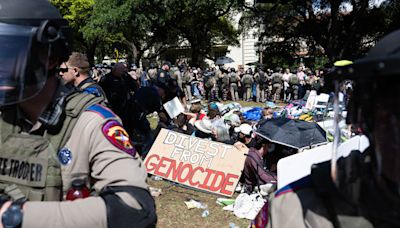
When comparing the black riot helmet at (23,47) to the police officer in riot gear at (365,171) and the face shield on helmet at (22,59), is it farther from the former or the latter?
the police officer in riot gear at (365,171)

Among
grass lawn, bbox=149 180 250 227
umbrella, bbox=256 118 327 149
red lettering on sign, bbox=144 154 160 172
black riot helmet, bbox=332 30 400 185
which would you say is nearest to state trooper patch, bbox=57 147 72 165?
black riot helmet, bbox=332 30 400 185

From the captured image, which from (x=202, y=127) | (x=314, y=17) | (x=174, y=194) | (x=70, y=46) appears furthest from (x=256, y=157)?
(x=314, y=17)

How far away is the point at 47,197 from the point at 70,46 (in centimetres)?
54

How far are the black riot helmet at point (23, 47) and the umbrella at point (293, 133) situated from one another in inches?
166

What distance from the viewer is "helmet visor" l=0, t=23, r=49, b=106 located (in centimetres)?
139

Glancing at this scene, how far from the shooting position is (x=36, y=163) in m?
1.40

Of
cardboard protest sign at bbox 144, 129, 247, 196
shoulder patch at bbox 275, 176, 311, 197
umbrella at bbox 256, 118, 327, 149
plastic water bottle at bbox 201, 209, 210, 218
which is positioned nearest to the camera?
shoulder patch at bbox 275, 176, 311, 197

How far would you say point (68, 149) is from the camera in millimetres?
1393

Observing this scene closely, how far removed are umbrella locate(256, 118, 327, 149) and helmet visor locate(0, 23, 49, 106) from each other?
4.22 metres

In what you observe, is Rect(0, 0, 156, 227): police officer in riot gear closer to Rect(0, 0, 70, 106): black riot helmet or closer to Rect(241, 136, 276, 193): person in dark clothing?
Rect(0, 0, 70, 106): black riot helmet

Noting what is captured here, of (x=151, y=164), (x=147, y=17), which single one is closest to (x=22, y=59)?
(x=151, y=164)

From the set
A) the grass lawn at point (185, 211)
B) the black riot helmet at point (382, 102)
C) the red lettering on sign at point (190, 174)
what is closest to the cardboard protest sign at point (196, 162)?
the red lettering on sign at point (190, 174)

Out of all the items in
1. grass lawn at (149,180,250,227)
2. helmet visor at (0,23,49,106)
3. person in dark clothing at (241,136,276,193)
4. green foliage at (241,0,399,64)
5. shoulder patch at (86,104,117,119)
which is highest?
green foliage at (241,0,399,64)

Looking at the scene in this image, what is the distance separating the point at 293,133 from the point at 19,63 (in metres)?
4.48
